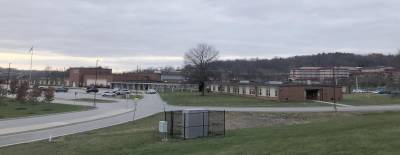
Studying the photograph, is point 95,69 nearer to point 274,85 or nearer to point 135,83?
point 135,83

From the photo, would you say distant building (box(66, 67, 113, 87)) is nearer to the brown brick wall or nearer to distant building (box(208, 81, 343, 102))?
distant building (box(208, 81, 343, 102))

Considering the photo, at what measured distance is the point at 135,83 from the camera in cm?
18062

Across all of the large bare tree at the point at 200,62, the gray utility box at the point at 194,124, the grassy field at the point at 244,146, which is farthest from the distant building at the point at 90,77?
the gray utility box at the point at 194,124

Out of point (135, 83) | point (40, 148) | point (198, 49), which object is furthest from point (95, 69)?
point (40, 148)

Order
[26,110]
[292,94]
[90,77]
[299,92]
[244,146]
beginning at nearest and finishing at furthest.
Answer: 1. [244,146]
2. [26,110]
3. [292,94]
4. [299,92]
5. [90,77]

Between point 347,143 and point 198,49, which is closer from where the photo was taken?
point 347,143

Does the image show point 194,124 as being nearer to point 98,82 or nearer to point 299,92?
point 299,92

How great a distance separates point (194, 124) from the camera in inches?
973

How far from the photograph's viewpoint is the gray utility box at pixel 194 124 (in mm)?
24250

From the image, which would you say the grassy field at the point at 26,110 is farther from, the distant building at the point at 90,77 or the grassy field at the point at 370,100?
the distant building at the point at 90,77

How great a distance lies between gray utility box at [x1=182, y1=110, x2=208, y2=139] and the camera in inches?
955

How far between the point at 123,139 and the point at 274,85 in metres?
63.7

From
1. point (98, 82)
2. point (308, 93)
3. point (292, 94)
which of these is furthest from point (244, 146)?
point (98, 82)

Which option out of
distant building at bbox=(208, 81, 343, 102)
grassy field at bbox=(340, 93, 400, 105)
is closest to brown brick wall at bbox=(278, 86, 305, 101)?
distant building at bbox=(208, 81, 343, 102)
